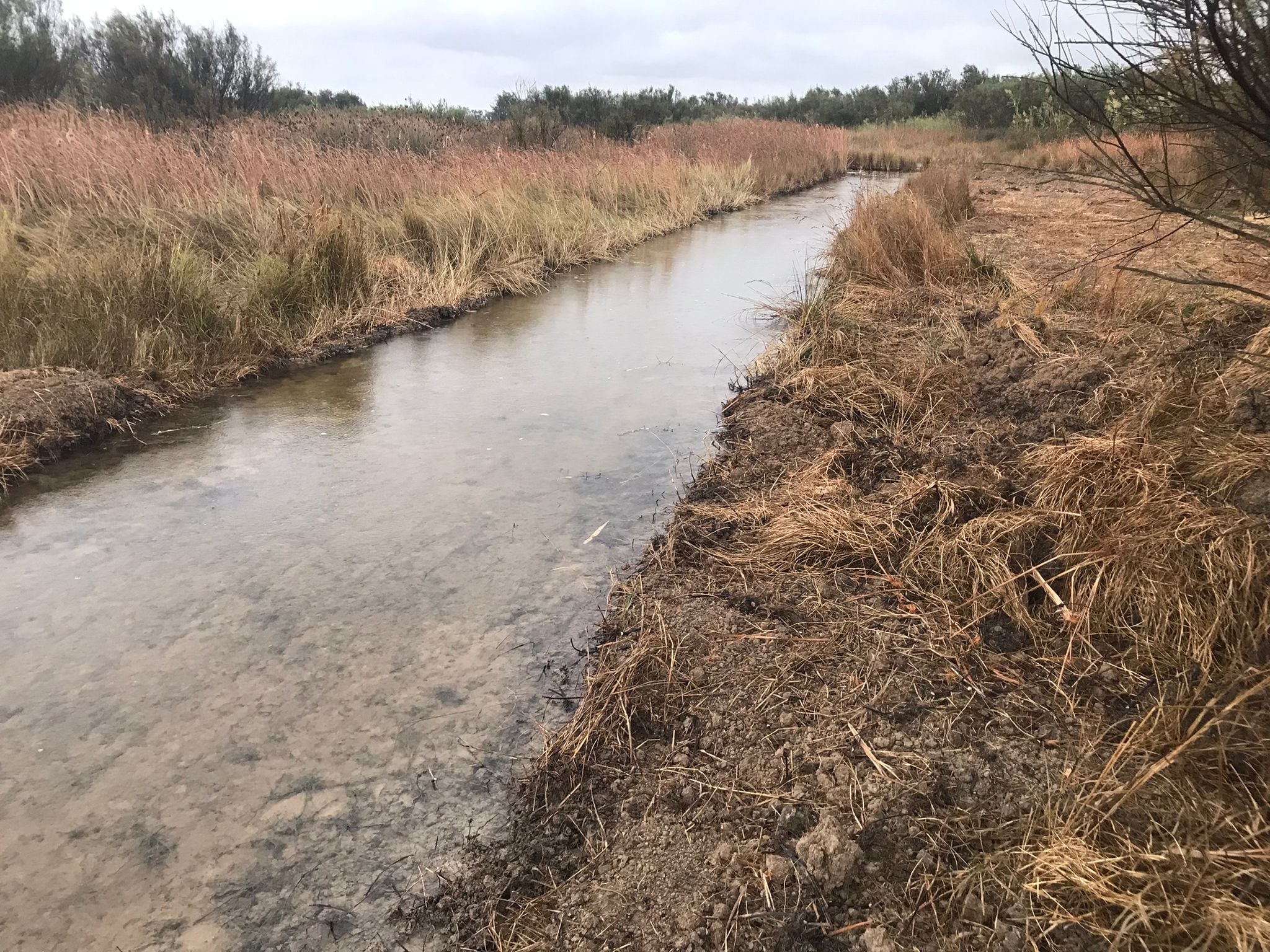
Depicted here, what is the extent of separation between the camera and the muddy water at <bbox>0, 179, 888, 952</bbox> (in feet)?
5.84

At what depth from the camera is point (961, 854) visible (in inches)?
63.5

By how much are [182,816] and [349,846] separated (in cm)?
45

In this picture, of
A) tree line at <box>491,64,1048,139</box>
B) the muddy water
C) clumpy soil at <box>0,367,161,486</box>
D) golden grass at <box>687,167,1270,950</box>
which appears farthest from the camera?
tree line at <box>491,64,1048,139</box>

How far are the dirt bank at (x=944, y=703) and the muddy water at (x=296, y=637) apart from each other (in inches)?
9.6

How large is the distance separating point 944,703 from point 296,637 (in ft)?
6.64

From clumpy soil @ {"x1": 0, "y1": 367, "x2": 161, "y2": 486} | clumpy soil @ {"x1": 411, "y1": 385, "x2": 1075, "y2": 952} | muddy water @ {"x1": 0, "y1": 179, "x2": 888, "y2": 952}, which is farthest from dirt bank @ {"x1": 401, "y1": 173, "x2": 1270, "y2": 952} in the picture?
clumpy soil @ {"x1": 0, "y1": 367, "x2": 161, "y2": 486}

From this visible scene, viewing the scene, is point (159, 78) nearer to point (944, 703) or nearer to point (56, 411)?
point (56, 411)

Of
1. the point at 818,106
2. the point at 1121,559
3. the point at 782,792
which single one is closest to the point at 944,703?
the point at 782,792

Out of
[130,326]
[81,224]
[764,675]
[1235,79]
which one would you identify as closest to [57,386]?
[130,326]

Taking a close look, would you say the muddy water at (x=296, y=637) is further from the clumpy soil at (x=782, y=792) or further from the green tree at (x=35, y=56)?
the green tree at (x=35, y=56)

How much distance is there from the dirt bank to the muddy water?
244 mm

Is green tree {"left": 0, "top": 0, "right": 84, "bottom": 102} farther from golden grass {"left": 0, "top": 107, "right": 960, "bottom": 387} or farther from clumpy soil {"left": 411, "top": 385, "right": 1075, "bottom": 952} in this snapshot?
clumpy soil {"left": 411, "top": 385, "right": 1075, "bottom": 952}

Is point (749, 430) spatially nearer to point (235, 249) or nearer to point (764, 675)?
point (764, 675)

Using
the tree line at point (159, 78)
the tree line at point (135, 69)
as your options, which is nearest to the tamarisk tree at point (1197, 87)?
the tree line at point (159, 78)
